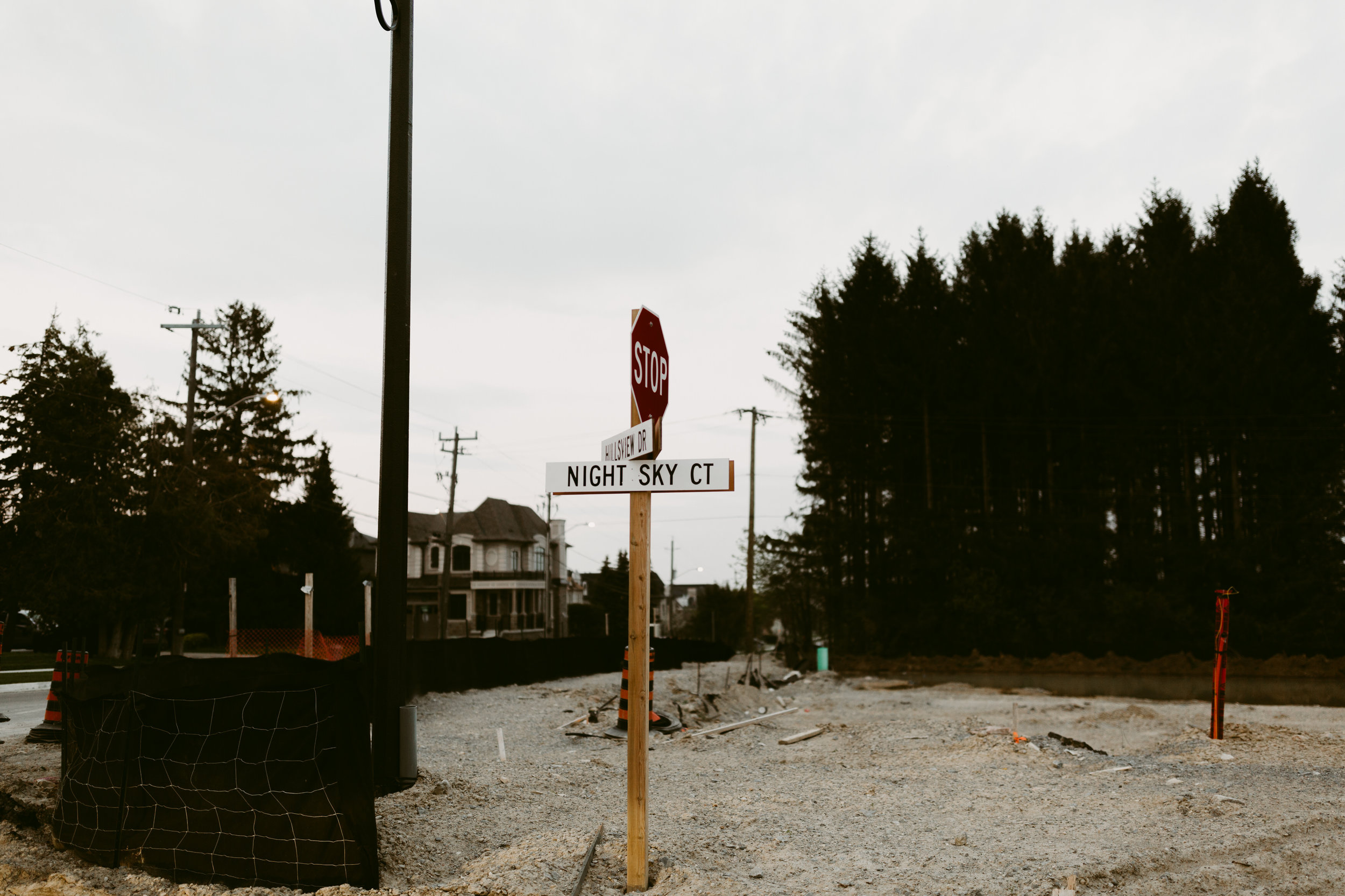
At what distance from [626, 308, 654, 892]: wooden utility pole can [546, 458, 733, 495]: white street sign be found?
0.10 metres

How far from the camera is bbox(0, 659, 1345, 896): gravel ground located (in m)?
5.68

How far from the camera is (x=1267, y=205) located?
33094mm

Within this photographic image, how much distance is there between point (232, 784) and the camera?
17.9 ft

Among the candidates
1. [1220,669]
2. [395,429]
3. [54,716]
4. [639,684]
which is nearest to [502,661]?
[54,716]

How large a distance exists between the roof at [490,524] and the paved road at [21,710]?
46130mm

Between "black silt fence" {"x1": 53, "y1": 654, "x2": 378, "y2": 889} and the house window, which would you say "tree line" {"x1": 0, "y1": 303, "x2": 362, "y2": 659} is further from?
the house window

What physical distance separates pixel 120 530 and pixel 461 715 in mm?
14432

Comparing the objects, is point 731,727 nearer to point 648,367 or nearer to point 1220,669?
point 1220,669

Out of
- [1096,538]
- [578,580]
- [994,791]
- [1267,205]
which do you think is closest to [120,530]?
[994,791]

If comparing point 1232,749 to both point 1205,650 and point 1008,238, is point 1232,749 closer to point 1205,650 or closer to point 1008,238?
point 1205,650

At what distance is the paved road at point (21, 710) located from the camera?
11277 millimetres

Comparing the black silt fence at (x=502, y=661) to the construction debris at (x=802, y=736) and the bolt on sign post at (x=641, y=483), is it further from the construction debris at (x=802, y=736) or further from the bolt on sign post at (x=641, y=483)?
the bolt on sign post at (x=641, y=483)

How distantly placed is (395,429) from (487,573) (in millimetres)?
59131

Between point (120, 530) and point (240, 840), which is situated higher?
point (120, 530)
